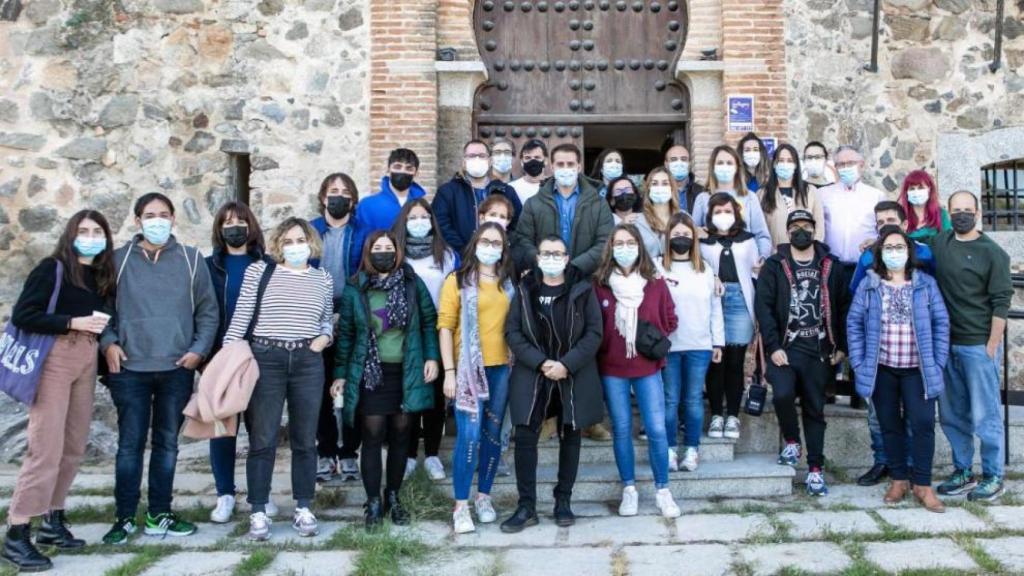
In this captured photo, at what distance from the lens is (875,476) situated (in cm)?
557

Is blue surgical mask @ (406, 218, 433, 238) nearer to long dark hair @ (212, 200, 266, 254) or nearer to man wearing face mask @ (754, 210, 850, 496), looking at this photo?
long dark hair @ (212, 200, 266, 254)

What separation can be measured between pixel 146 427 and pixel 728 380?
3.51m

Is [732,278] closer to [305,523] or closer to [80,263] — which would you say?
[305,523]

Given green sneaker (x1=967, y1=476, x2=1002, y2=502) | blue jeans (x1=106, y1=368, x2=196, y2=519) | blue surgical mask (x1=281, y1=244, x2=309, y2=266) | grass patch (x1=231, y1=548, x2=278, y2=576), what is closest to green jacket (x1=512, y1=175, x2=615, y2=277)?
blue surgical mask (x1=281, y1=244, x2=309, y2=266)

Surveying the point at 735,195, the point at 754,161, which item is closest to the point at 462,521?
the point at 735,195

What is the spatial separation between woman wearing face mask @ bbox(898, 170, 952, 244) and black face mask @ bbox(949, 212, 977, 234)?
256mm

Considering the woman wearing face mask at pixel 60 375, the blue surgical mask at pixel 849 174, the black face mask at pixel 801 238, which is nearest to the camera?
the woman wearing face mask at pixel 60 375

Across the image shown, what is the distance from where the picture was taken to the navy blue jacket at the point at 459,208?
5.68 metres

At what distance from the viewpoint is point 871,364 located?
17.0 ft

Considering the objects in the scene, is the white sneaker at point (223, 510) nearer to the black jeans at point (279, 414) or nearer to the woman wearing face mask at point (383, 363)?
the black jeans at point (279, 414)

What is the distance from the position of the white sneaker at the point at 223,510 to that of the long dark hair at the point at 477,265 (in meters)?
1.81

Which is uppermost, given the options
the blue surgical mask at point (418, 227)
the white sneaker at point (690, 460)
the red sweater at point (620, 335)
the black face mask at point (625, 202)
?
the black face mask at point (625, 202)

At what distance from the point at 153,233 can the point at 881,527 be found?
4.22 metres

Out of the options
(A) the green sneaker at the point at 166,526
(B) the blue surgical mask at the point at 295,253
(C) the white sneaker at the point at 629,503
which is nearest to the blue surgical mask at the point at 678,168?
(C) the white sneaker at the point at 629,503
